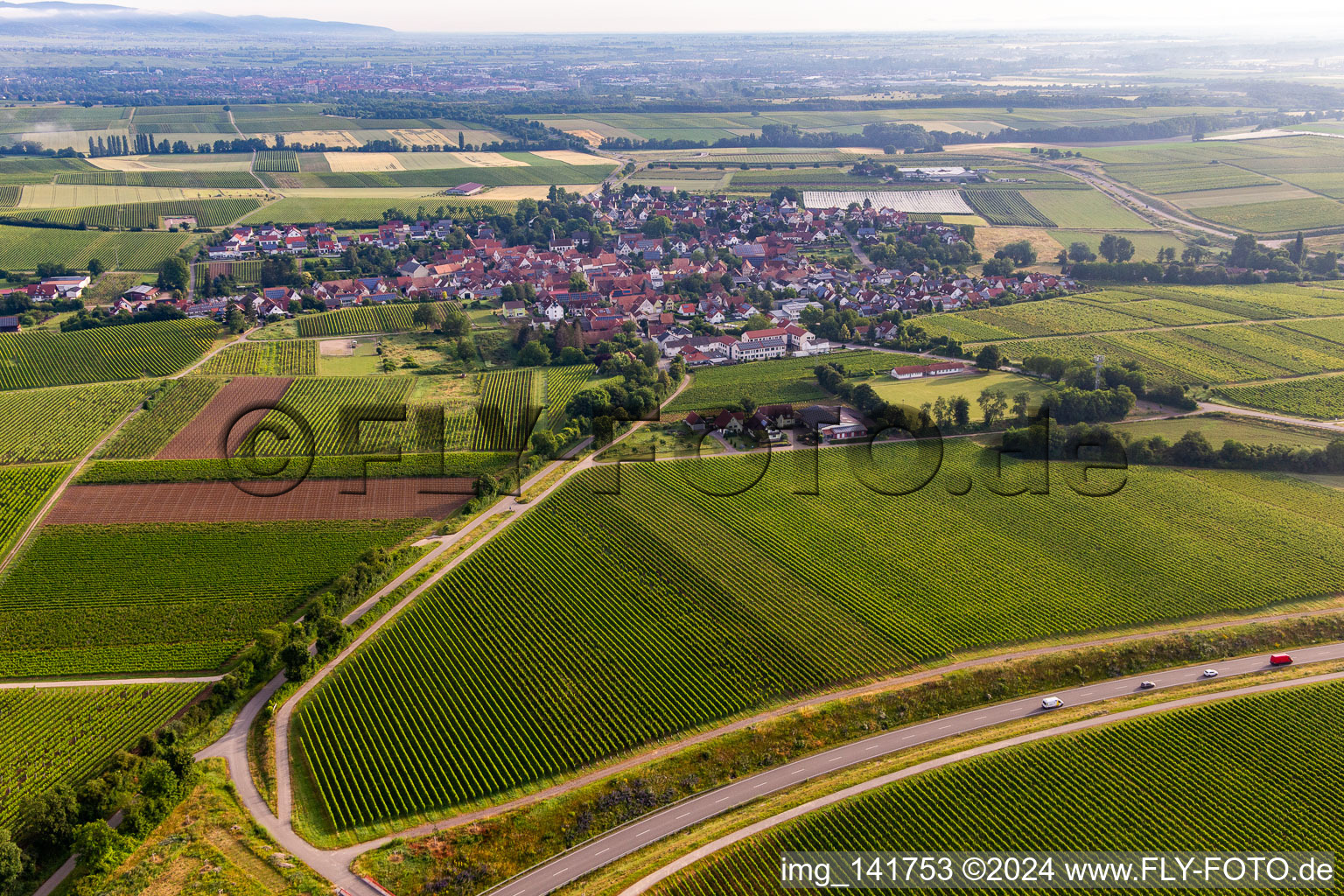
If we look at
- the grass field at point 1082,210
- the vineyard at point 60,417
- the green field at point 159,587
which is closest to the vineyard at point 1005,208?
the grass field at point 1082,210

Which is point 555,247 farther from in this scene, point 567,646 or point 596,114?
point 596,114

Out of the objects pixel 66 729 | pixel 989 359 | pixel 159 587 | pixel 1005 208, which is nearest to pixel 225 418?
pixel 159 587

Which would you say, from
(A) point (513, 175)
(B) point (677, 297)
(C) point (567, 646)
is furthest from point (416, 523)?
(A) point (513, 175)

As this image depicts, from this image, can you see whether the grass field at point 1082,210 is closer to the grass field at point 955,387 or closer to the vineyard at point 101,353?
the grass field at point 955,387

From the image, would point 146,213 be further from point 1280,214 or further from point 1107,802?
point 1280,214

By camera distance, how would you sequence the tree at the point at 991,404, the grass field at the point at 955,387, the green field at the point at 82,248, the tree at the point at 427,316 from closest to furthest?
1. the tree at the point at 991,404
2. the grass field at the point at 955,387
3. the tree at the point at 427,316
4. the green field at the point at 82,248

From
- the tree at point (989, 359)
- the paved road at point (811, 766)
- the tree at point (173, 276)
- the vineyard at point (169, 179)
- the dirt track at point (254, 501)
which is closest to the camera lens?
the paved road at point (811, 766)
